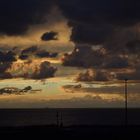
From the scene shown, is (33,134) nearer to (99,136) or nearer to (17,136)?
(17,136)

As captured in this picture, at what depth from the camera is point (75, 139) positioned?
78188 mm

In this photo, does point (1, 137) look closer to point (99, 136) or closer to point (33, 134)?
point (33, 134)

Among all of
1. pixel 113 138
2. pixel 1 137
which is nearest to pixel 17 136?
pixel 1 137

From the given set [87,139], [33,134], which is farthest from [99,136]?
[33,134]

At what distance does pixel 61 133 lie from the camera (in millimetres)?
86812

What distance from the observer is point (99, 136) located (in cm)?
8100

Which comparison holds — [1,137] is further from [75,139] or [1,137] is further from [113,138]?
[113,138]

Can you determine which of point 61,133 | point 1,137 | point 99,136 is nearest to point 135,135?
point 99,136

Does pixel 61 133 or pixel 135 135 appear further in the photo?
pixel 61 133

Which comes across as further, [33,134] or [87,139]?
[33,134]

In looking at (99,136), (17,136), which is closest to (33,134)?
(17,136)

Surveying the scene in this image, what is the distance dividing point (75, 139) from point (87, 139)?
60.9 inches

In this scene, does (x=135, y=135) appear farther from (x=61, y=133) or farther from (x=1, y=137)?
(x=1, y=137)

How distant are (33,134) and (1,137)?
5930 mm
